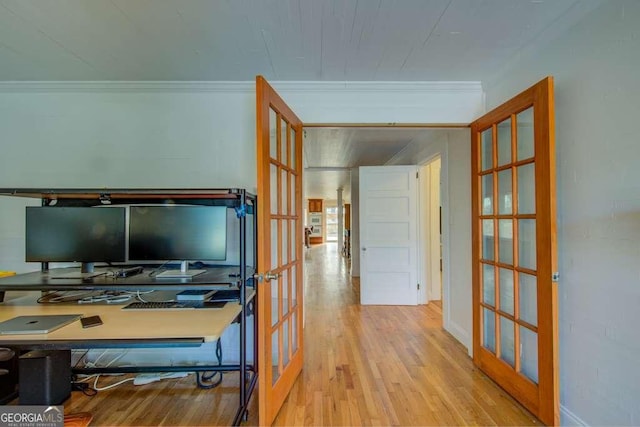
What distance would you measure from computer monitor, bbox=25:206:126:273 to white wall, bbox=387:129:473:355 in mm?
2815

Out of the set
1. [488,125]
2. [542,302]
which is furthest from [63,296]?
[488,125]

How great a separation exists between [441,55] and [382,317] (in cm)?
292

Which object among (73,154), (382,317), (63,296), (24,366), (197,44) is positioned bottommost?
(382,317)

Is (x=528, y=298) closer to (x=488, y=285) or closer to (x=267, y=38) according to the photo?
(x=488, y=285)

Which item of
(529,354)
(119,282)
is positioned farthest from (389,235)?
Answer: (119,282)

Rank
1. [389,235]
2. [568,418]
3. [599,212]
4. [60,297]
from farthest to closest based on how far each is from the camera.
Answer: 1. [389,235]
2. [60,297]
3. [568,418]
4. [599,212]

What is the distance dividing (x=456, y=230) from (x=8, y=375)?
12.3 feet

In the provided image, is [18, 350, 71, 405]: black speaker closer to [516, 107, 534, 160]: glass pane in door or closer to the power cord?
the power cord

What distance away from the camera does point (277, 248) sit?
195cm

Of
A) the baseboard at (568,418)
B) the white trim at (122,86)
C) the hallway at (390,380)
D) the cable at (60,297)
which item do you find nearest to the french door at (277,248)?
the hallway at (390,380)

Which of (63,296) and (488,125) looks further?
(488,125)

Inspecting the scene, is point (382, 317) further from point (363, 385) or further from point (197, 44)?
point (197, 44)

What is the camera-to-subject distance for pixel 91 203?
85.4 inches

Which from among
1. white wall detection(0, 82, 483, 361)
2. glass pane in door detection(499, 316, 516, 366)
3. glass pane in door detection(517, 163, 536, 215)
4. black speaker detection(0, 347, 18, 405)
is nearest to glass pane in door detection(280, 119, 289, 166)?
white wall detection(0, 82, 483, 361)
